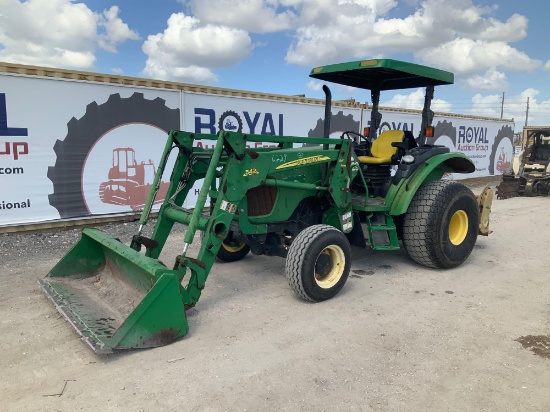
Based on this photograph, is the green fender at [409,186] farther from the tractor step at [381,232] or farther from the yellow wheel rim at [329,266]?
the yellow wheel rim at [329,266]

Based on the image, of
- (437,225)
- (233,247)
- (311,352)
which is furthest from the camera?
(233,247)

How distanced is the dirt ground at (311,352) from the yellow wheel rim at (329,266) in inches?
8.0

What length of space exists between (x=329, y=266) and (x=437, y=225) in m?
1.61

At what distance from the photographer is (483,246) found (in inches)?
268

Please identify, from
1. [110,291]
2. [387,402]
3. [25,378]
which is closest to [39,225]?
[110,291]

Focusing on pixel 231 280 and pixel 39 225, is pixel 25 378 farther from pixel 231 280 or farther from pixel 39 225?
pixel 39 225

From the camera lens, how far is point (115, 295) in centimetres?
406

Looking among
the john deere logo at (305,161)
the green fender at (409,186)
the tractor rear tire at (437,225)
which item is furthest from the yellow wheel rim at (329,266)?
the tractor rear tire at (437,225)

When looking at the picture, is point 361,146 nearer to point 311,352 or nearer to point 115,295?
point 311,352

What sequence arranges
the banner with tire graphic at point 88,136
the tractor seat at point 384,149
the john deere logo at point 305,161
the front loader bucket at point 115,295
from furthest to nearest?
the banner with tire graphic at point 88,136 < the tractor seat at point 384,149 < the john deere logo at point 305,161 < the front loader bucket at point 115,295

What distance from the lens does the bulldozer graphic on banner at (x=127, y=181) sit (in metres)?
7.72

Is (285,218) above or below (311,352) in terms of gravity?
above

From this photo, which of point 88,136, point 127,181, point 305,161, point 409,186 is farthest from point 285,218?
point 88,136

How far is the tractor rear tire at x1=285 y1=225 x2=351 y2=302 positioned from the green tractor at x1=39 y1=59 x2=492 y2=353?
0.04ft
